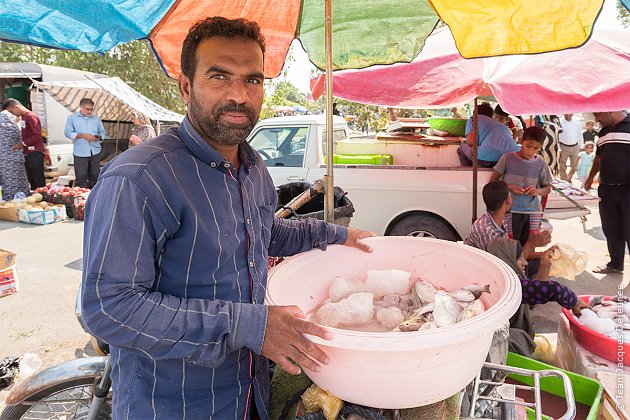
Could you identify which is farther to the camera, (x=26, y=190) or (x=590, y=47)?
(x=26, y=190)

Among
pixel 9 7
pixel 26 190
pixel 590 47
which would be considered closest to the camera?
pixel 9 7

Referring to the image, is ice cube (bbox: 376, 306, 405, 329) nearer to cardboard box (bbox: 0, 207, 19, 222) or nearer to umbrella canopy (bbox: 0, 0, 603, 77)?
umbrella canopy (bbox: 0, 0, 603, 77)

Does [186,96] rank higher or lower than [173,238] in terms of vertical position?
higher

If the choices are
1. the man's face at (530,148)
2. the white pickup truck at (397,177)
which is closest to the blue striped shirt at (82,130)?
the white pickup truck at (397,177)

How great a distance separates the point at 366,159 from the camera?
5574 mm

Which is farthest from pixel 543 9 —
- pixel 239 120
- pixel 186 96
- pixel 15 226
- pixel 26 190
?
pixel 26 190

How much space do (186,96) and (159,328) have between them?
0.84 metres

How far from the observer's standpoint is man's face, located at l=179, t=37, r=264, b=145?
4.59 ft

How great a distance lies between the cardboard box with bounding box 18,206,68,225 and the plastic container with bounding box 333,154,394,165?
19.2 feet

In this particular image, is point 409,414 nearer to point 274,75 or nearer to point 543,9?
point 543,9

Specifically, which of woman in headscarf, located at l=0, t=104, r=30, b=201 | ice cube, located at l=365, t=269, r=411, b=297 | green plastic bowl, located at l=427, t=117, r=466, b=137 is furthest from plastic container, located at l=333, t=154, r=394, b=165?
woman in headscarf, located at l=0, t=104, r=30, b=201

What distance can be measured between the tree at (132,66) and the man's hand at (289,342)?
1668cm

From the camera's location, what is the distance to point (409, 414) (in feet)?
4.31

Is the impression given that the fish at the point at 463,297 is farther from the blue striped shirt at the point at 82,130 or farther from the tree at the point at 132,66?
the tree at the point at 132,66
